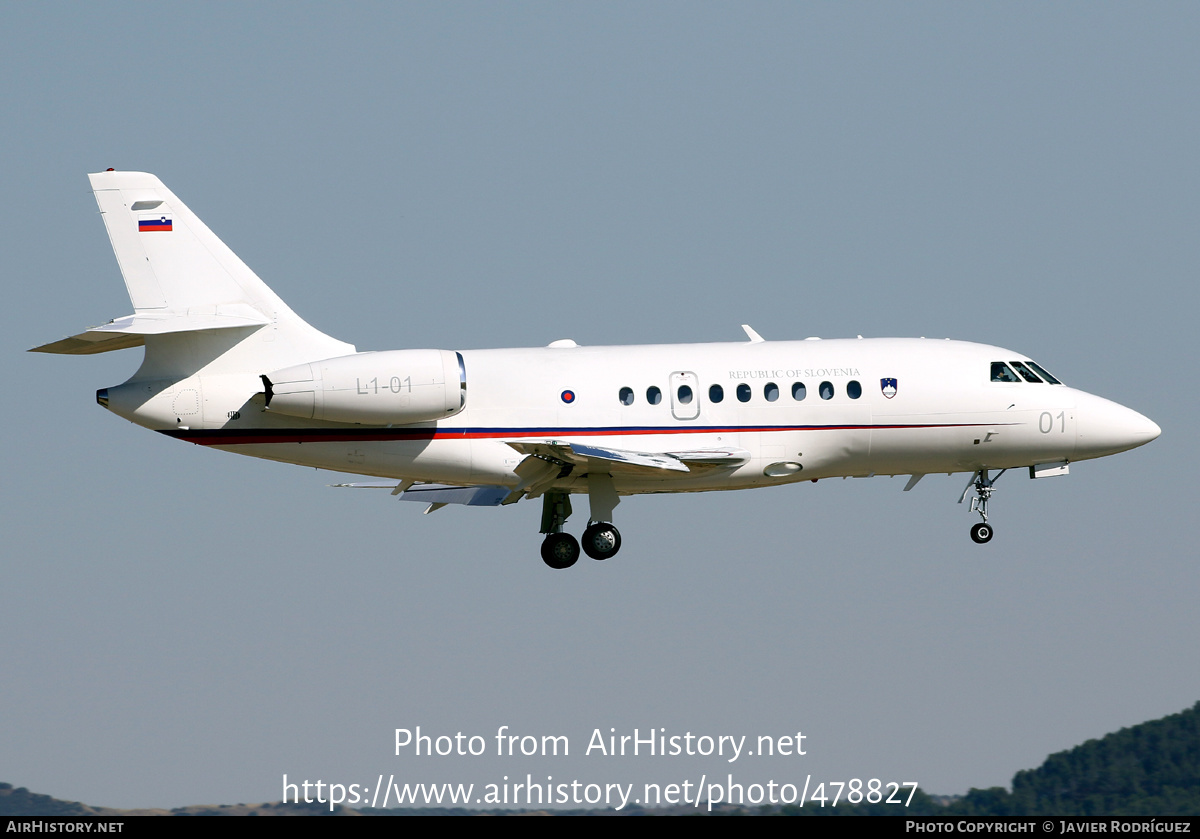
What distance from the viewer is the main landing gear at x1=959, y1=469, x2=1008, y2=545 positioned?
106 ft

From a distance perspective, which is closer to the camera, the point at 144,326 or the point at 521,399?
the point at 144,326

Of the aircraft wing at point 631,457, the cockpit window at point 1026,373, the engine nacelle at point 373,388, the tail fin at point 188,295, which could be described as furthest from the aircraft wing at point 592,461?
the cockpit window at point 1026,373

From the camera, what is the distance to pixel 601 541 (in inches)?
1193

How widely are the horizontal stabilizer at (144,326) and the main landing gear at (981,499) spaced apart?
14.6 metres

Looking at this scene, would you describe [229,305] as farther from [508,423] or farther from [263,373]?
[508,423]

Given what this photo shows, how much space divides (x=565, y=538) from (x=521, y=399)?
3.04 m

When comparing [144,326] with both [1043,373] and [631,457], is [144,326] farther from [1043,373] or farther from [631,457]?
[1043,373]

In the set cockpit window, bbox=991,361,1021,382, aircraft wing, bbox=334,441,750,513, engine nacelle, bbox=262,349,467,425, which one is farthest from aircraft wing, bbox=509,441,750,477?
cockpit window, bbox=991,361,1021,382

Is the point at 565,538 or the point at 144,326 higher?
the point at 144,326

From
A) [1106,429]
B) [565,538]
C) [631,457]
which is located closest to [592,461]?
[631,457]

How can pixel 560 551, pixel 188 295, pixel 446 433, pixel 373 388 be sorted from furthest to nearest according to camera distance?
1. pixel 560 551
2. pixel 188 295
3. pixel 446 433
4. pixel 373 388

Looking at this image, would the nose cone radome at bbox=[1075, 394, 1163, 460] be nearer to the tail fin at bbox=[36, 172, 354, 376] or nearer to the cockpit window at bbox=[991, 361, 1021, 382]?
the cockpit window at bbox=[991, 361, 1021, 382]
